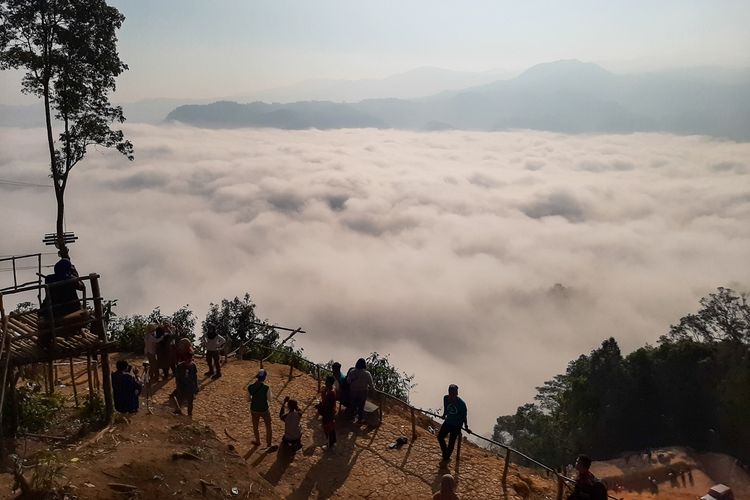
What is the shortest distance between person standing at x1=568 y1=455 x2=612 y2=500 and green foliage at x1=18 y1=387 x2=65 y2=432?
822 centimetres

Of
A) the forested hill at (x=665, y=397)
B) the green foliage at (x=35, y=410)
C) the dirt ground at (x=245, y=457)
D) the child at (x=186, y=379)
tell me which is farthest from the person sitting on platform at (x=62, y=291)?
the forested hill at (x=665, y=397)

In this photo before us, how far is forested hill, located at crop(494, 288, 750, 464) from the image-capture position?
119 feet

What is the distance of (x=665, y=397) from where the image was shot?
38.8m

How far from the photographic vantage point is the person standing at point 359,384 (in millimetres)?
11156

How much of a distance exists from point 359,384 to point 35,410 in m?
5.81

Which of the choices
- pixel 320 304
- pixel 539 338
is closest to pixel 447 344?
pixel 539 338

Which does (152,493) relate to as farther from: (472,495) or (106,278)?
(106,278)

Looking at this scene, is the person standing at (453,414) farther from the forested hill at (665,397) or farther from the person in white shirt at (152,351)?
the forested hill at (665,397)

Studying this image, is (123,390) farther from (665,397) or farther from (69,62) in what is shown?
(665,397)

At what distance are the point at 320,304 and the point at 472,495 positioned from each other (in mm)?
166966

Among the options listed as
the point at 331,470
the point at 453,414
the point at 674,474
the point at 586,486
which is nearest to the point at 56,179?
the point at 331,470

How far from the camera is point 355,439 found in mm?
11000

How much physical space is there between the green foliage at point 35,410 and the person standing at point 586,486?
27.0 ft

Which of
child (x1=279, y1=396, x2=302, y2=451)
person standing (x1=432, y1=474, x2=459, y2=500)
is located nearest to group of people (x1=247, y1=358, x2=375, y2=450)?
child (x1=279, y1=396, x2=302, y2=451)
